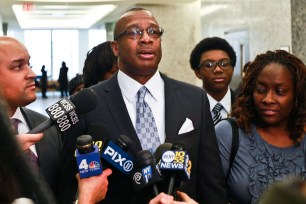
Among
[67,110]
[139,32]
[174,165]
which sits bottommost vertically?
[174,165]

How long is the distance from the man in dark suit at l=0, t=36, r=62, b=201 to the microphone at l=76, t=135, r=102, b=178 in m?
0.52

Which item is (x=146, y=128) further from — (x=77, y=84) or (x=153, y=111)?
(x=77, y=84)

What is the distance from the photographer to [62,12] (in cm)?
2330

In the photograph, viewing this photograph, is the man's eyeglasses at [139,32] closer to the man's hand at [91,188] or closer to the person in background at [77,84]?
the man's hand at [91,188]

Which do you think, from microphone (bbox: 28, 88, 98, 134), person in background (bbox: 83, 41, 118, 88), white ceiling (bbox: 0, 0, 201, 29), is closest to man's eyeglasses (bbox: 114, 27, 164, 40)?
microphone (bbox: 28, 88, 98, 134)

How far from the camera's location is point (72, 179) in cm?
233

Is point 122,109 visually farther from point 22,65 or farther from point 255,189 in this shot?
point 255,189

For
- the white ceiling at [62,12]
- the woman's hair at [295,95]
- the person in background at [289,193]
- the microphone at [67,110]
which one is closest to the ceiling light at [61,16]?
the white ceiling at [62,12]

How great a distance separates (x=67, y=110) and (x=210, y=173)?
811 mm

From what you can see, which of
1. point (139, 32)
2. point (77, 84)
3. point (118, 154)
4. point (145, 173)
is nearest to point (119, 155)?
point (118, 154)

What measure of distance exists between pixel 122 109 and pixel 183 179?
22.8 inches

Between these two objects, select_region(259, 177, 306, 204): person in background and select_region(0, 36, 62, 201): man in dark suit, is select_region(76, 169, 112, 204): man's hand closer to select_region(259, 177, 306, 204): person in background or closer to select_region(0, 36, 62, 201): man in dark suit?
select_region(0, 36, 62, 201): man in dark suit

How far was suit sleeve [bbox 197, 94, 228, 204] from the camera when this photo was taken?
249 centimetres

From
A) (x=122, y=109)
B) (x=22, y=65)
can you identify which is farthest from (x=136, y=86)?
(x=22, y=65)
